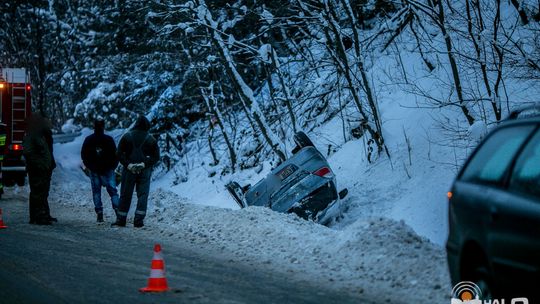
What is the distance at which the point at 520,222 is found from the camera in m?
5.06

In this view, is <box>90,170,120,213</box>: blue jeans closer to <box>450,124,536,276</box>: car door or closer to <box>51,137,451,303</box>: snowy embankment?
<box>51,137,451,303</box>: snowy embankment

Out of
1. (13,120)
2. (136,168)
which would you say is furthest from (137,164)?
(13,120)

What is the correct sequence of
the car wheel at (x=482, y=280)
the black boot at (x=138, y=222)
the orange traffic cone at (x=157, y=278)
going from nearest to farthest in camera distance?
the car wheel at (x=482, y=280)
the orange traffic cone at (x=157, y=278)
the black boot at (x=138, y=222)

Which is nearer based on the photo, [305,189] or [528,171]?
[528,171]

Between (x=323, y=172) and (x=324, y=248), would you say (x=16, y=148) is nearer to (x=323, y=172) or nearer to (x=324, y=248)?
(x=323, y=172)

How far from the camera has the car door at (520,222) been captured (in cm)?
489

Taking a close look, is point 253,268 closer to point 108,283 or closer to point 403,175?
point 108,283

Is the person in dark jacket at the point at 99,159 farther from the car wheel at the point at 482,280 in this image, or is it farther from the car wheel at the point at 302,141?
the car wheel at the point at 482,280

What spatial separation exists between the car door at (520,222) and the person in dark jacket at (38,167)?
10.5 m

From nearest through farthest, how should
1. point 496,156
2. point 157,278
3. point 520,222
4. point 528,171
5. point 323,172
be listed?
point 520,222 < point 528,171 < point 496,156 < point 157,278 < point 323,172

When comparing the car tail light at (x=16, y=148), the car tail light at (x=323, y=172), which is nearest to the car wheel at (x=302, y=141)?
the car tail light at (x=323, y=172)

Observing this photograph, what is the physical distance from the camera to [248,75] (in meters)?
29.5

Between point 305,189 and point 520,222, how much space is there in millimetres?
9228

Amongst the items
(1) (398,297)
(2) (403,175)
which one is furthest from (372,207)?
(1) (398,297)
